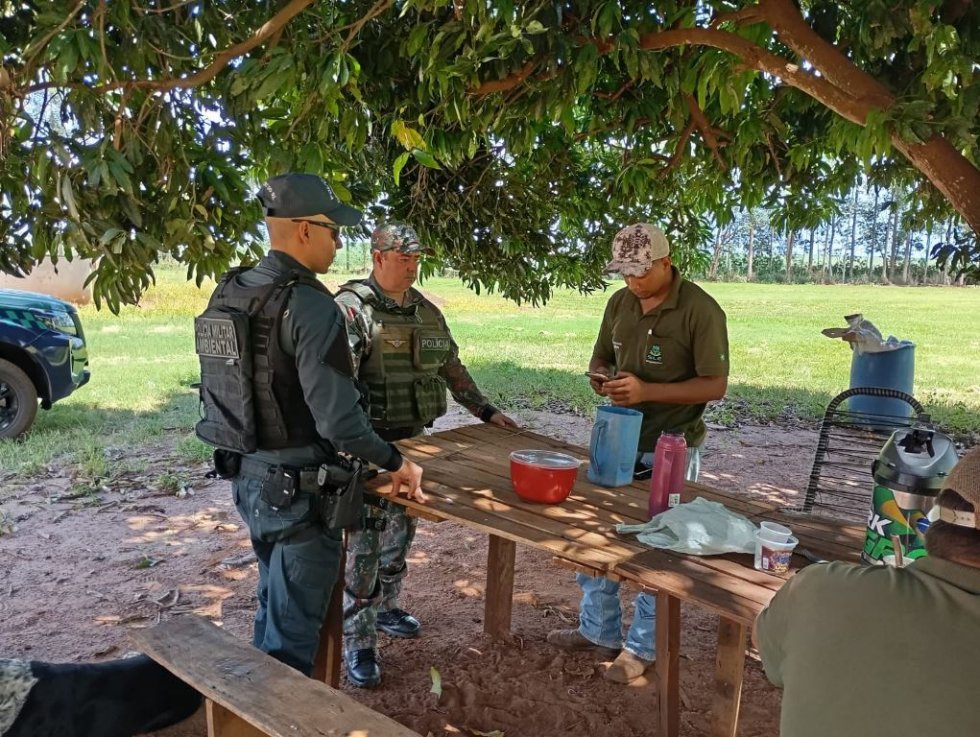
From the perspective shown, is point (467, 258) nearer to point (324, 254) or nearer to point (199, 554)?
point (199, 554)

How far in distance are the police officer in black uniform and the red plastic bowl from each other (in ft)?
1.09

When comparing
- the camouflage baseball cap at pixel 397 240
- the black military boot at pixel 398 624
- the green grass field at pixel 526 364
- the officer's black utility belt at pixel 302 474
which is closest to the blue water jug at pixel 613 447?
the officer's black utility belt at pixel 302 474

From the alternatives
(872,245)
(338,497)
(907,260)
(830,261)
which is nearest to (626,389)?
(338,497)

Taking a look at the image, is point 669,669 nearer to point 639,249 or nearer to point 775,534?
point 775,534

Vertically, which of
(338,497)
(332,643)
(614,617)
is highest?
(338,497)

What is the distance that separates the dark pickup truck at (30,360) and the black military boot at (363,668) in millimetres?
5053

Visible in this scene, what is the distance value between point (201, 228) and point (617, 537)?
1.70 m

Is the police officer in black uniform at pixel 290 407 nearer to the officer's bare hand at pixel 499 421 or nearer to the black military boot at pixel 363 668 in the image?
the black military boot at pixel 363 668

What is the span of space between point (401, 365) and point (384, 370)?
0.28 ft

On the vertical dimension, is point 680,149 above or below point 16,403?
above

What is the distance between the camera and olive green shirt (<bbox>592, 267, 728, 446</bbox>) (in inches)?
127

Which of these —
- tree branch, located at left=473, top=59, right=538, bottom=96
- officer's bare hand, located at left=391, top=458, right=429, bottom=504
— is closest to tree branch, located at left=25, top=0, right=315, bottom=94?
tree branch, located at left=473, top=59, right=538, bottom=96

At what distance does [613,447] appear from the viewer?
105 inches

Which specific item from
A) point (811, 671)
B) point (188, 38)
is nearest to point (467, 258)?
point (188, 38)
